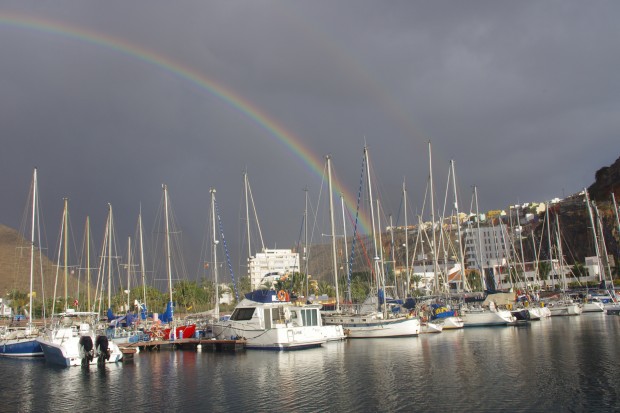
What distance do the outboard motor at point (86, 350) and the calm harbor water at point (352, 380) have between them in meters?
1.00

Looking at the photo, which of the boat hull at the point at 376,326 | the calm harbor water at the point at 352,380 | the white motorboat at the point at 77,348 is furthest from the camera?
the boat hull at the point at 376,326

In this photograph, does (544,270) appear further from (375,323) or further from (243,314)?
(243,314)

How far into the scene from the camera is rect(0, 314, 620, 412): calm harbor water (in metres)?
20.8

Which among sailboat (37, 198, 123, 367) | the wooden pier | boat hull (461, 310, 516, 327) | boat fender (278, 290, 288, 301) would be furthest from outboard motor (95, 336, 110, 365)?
boat hull (461, 310, 516, 327)

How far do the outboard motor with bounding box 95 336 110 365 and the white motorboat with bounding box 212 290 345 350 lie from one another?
10.7 metres

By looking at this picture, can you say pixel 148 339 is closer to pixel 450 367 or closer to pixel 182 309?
pixel 450 367

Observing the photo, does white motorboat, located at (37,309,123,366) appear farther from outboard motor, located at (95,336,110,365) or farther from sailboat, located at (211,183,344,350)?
sailboat, located at (211,183,344,350)

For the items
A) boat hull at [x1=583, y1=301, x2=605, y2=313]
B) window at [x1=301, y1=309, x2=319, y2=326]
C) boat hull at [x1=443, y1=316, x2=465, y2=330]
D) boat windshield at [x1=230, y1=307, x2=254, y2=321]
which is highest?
boat windshield at [x1=230, y1=307, x2=254, y2=321]

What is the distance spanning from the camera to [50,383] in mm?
30250

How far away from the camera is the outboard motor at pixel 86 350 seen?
3628 centimetres

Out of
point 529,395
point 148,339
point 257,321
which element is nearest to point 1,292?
point 148,339

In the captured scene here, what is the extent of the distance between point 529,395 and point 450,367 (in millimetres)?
8628

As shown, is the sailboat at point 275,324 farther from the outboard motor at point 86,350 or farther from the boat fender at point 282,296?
the outboard motor at point 86,350

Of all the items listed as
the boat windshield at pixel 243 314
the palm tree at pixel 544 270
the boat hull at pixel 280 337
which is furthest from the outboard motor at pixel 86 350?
the palm tree at pixel 544 270
